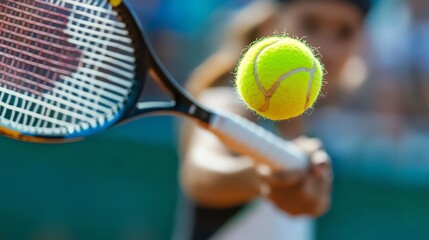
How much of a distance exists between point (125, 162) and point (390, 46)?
1063 millimetres

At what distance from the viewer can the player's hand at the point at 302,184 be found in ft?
4.36

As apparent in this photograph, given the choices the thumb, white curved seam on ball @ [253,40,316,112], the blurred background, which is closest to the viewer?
white curved seam on ball @ [253,40,316,112]

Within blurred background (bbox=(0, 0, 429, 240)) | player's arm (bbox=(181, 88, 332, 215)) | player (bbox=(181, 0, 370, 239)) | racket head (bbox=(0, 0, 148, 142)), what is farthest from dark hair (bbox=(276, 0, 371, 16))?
blurred background (bbox=(0, 0, 429, 240))

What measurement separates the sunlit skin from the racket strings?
0.27m

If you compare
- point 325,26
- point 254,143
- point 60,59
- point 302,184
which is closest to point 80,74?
point 60,59

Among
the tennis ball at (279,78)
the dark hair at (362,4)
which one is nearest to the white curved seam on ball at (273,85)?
the tennis ball at (279,78)

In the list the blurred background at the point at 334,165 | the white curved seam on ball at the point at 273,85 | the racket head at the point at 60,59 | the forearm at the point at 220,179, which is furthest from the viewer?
the blurred background at the point at 334,165

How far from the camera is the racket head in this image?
3.89ft

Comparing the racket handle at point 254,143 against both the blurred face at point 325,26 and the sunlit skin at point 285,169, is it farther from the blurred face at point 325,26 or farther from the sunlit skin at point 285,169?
the blurred face at point 325,26

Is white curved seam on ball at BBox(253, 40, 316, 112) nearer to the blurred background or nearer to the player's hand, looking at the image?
the player's hand

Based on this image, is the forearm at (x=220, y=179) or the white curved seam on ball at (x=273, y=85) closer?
the white curved seam on ball at (x=273, y=85)

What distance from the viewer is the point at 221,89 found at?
1.67m

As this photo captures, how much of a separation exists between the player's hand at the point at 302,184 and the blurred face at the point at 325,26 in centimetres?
35

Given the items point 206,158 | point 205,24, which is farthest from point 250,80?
point 205,24
